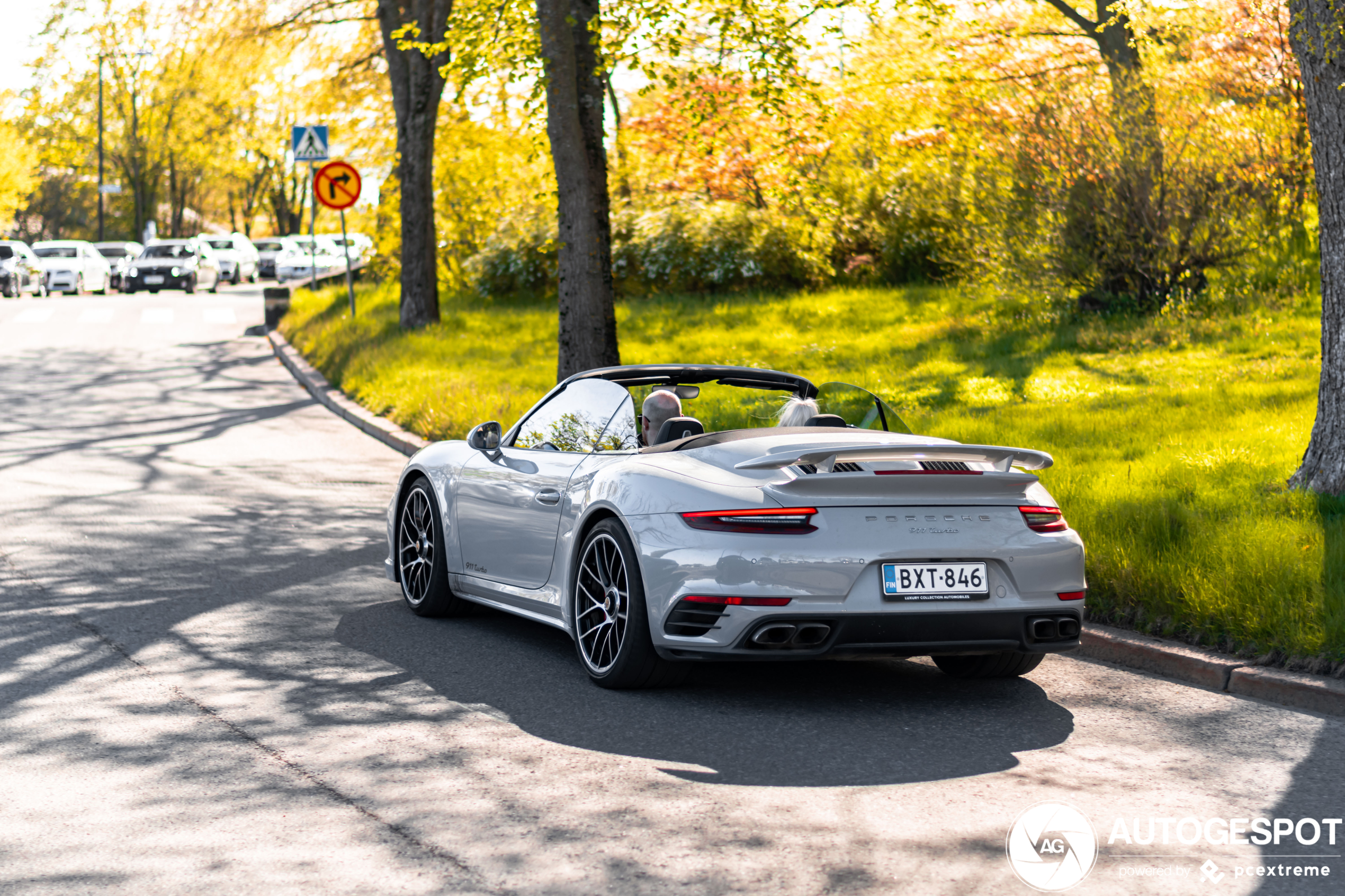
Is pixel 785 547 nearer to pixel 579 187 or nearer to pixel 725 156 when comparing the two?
pixel 579 187

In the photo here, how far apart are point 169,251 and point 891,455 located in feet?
139

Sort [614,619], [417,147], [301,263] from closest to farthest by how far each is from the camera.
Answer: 1. [614,619]
2. [417,147]
3. [301,263]

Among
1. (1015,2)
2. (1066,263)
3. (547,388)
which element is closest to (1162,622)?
(547,388)

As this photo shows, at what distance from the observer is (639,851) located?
4098 millimetres

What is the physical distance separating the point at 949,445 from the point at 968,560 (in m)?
0.53

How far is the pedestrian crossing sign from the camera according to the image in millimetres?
21719

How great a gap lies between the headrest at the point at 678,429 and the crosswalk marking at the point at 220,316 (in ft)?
84.9

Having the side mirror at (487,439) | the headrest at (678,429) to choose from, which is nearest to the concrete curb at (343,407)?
the side mirror at (487,439)

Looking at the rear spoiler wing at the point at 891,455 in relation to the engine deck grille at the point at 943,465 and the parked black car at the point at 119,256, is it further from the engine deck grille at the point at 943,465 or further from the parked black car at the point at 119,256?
the parked black car at the point at 119,256

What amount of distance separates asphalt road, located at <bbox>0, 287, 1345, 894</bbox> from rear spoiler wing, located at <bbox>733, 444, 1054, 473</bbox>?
A: 99 centimetres

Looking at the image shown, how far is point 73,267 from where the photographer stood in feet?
135

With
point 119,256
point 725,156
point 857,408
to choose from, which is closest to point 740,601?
point 857,408

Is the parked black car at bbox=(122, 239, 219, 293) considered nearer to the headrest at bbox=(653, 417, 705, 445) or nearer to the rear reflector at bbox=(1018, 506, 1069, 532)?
the headrest at bbox=(653, 417, 705, 445)

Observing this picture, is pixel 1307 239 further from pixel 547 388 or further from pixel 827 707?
pixel 827 707
